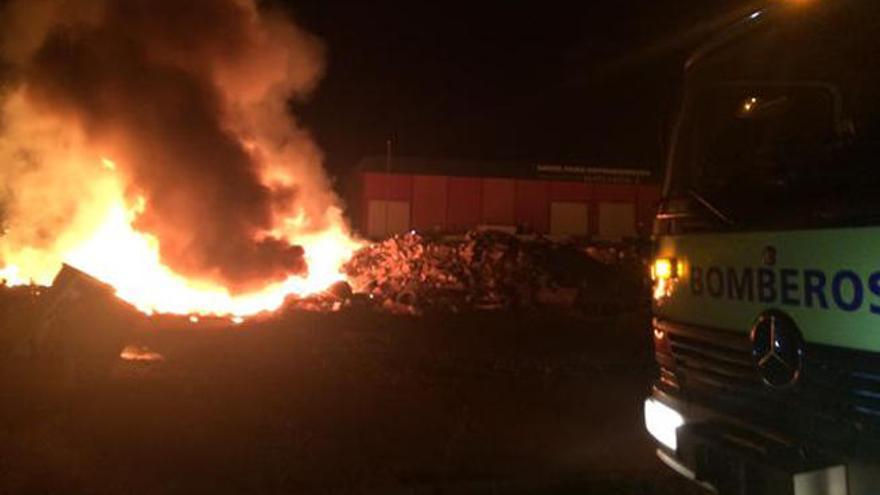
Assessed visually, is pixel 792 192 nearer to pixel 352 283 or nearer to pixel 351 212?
pixel 352 283

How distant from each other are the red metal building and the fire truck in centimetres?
2776

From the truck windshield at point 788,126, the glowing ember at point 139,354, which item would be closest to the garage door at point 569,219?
the glowing ember at point 139,354

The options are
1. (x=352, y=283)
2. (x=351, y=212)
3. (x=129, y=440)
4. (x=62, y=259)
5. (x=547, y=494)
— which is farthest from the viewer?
(x=351, y=212)

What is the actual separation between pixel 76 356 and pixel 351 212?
82.6ft

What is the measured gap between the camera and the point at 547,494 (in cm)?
491

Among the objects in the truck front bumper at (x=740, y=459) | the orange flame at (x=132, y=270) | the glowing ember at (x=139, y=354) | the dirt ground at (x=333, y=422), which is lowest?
the dirt ground at (x=333, y=422)

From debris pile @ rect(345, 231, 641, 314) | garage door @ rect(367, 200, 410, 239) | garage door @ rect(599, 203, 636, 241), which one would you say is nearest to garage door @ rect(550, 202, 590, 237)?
garage door @ rect(599, 203, 636, 241)

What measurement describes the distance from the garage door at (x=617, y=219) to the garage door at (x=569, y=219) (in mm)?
794

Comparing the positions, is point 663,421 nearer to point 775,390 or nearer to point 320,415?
point 775,390

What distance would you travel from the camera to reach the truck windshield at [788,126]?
10.3ft

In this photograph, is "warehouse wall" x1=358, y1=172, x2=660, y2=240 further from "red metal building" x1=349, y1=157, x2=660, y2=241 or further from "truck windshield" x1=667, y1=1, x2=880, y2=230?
"truck windshield" x1=667, y1=1, x2=880, y2=230

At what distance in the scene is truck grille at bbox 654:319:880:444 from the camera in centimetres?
287

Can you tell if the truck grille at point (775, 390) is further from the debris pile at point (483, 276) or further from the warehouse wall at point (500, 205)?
the warehouse wall at point (500, 205)

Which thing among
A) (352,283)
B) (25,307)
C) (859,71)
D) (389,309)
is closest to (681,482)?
(859,71)
